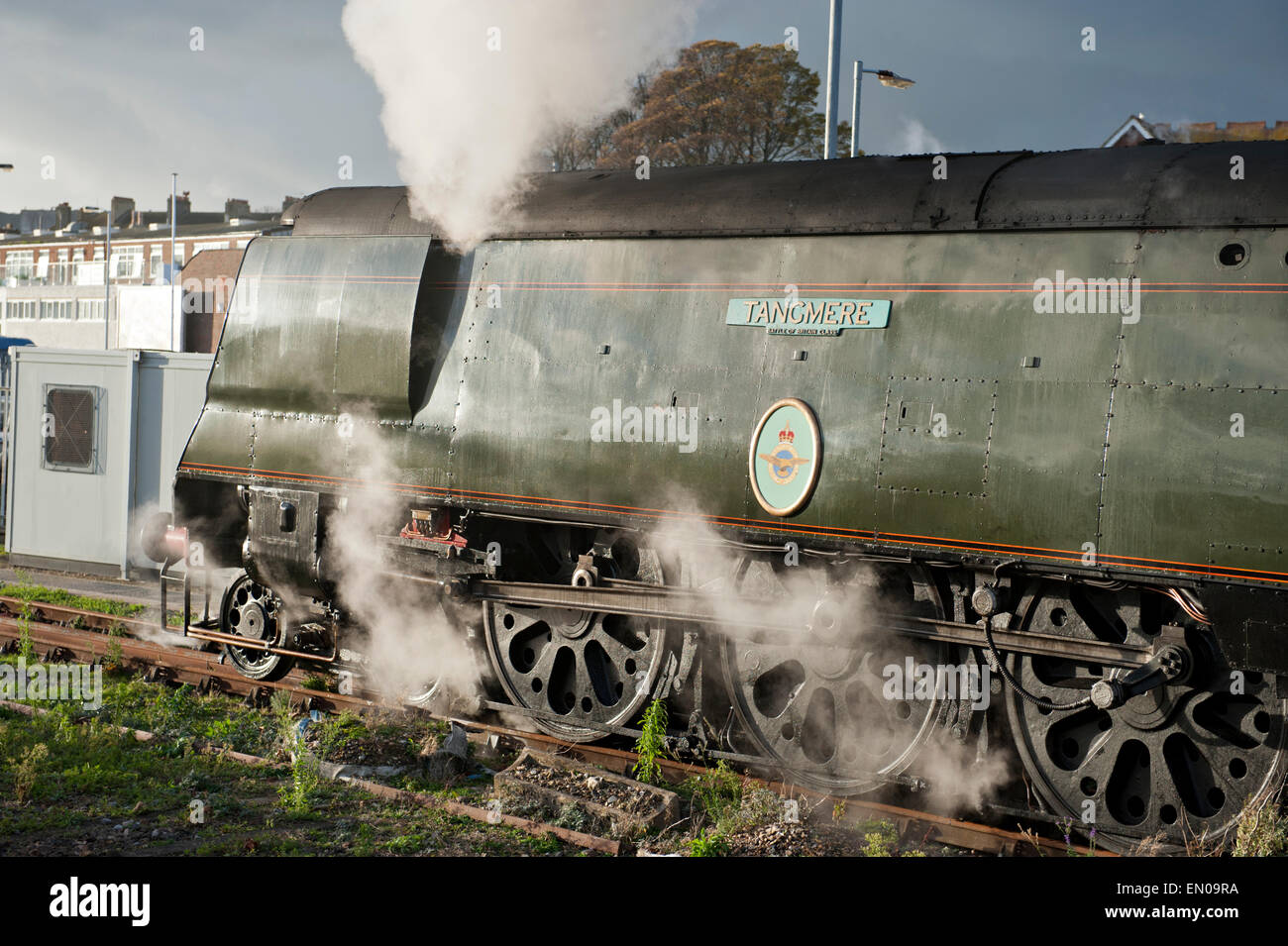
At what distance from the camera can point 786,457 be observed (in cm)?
695

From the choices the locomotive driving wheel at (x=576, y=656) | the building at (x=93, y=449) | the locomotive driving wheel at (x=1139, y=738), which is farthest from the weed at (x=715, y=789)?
the building at (x=93, y=449)

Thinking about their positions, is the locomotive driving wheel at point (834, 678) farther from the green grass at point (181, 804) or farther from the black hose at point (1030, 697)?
the green grass at point (181, 804)

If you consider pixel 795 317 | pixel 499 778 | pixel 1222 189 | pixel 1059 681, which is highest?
pixel 1222 189

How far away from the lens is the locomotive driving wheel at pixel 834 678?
275 inches

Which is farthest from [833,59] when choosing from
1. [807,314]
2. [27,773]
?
[27,773]

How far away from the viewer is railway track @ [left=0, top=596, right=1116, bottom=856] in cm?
665

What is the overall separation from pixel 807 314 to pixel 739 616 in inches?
78.3

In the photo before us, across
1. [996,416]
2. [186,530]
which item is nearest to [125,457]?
[186,530]

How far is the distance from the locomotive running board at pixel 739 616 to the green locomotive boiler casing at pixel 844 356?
0.48 meters

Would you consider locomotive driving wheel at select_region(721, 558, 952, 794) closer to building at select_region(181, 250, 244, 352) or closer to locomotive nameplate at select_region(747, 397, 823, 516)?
locomotive nameplate at select_region(747, 397, 823, 516)

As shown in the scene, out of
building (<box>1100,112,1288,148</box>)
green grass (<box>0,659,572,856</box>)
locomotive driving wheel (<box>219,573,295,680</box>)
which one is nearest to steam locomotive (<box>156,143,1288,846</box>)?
locomotive driving wheel (<box>219,573,295,680</box>)

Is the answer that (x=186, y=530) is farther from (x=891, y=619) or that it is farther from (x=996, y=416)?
(x=996, y=416)
